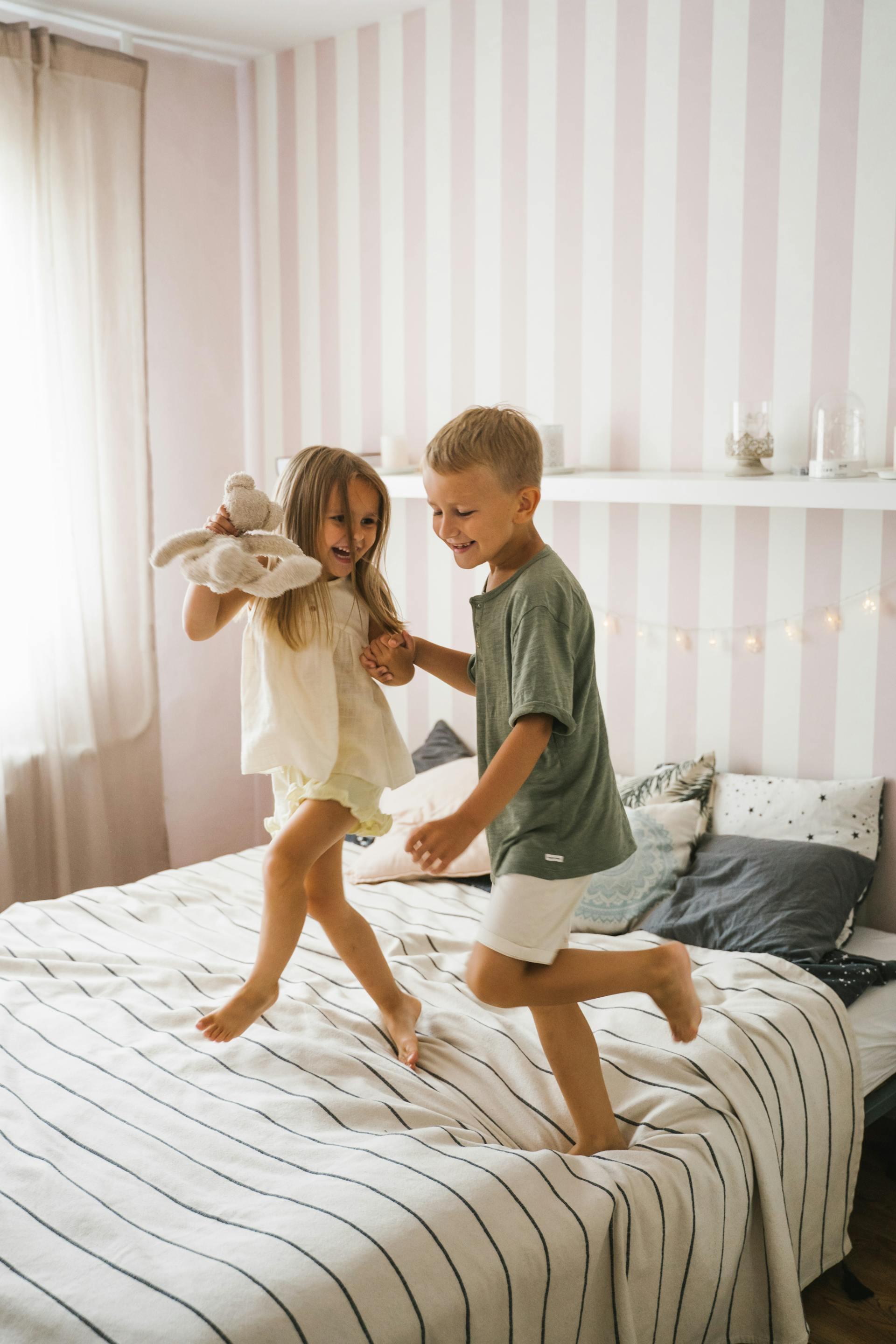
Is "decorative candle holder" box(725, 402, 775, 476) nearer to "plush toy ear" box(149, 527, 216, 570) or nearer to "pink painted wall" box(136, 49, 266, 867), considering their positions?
"plush toy ear" box(149, 527, 216, 570)

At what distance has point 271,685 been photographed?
1895 mm

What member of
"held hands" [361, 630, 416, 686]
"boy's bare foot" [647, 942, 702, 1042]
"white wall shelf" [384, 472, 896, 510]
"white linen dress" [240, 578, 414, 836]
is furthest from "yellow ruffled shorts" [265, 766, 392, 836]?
"white wall shelf" [384, 472, 896, 510]

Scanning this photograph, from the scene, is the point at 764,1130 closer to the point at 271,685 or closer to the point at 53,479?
the point at 271,685

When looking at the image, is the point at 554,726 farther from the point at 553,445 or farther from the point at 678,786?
the point at 553,445

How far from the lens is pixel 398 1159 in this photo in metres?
1.57

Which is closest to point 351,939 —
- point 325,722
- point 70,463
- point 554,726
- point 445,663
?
point 325,722

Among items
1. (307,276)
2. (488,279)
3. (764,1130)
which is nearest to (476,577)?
(488,279)

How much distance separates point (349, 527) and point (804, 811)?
1306 mm

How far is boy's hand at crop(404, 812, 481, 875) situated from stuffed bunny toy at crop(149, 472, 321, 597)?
1.37ft

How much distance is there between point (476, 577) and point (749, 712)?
90cm

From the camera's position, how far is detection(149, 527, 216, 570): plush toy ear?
5.60 ft

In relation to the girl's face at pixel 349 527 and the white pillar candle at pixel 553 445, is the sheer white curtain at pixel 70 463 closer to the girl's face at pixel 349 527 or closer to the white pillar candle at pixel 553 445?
the white pillar candle at pixel 553 445

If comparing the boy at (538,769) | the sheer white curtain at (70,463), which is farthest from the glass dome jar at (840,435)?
the sheer white curtain at (70,463)

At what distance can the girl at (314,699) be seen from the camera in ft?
6.12
